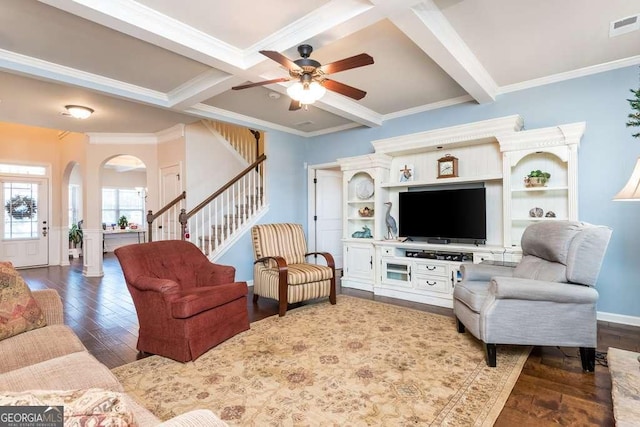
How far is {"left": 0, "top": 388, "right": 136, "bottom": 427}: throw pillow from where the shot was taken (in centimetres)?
67

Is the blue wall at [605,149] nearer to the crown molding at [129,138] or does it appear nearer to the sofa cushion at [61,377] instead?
the sofa cushion at [61,377]

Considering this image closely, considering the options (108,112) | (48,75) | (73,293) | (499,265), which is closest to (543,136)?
(499,265)

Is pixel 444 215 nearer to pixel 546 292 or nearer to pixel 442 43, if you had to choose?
pixel 546 292

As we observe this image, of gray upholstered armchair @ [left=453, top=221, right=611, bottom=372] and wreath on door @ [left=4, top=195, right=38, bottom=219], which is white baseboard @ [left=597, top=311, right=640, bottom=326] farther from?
wreath on door @ [left=4, top=195, right=38, bottom=219]

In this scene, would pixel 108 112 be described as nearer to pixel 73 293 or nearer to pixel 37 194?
pixel 73 293

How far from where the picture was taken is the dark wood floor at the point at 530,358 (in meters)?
1.90

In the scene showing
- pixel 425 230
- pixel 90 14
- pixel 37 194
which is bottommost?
pixel 425 230

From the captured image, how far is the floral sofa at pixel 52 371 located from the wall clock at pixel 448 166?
13.7 ft

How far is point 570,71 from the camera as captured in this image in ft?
11.6

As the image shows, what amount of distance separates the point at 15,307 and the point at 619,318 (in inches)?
201

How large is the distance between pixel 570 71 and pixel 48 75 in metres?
5.47

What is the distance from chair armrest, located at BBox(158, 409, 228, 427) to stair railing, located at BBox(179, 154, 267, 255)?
13.9ft

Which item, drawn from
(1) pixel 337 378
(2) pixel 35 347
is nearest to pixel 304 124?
(1) pixel 337 378

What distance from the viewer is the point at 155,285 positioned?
104 inches
